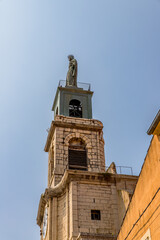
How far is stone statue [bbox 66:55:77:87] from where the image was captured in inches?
1652

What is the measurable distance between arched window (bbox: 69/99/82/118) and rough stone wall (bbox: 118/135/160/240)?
22648 millimetres

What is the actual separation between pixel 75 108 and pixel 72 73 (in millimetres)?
4750

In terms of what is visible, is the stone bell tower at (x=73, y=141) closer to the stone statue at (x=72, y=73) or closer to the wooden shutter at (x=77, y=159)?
the wooden shutter at (x=77, y=159)

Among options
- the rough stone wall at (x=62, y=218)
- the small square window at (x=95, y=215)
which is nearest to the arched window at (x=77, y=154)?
the rough stone wall at (x=62, y=218)

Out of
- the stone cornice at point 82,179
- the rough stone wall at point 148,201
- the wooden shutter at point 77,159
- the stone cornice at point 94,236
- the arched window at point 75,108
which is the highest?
the arched window at point 75,108

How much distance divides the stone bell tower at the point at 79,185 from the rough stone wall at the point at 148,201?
339 inches

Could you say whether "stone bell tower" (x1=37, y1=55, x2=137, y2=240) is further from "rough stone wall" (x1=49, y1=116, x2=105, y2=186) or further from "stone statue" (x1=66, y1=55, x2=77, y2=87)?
"stone statue" (x1=66, y1=55, x2=77, y2=87)

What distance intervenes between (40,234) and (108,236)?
37.1 feet

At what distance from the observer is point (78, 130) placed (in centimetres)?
3572

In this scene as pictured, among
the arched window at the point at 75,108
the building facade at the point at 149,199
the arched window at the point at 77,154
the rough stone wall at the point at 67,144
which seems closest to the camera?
the building facade at the point at 149,199

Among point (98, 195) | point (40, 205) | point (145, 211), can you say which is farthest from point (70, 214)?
point (145, 211)

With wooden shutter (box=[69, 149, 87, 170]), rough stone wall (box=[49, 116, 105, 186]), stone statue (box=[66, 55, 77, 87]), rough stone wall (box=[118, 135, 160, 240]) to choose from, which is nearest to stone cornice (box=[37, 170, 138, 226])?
rough stone wall (box=[49, 116, 105, 186])

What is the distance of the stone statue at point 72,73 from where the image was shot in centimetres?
4197

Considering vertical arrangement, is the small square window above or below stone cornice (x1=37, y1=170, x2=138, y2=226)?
below
